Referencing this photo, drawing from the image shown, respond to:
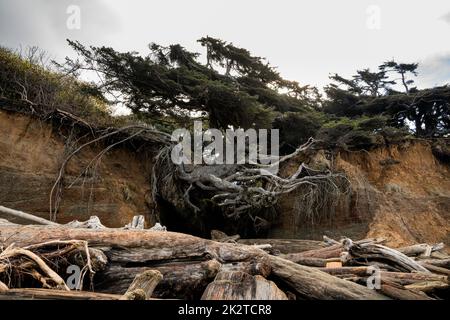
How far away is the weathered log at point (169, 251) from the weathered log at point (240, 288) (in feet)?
1.42

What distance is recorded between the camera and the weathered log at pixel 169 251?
10.5 feet

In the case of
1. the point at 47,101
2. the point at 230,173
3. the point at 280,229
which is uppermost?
the point at 47,101

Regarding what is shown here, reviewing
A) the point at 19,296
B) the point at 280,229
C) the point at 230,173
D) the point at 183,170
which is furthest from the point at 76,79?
the point at 19,296

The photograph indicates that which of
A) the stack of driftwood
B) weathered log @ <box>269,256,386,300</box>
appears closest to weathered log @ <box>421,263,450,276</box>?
the stack of driftwood

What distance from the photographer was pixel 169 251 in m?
3.44

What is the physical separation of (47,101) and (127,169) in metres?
2.70

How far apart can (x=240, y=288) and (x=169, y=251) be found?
1004 mm

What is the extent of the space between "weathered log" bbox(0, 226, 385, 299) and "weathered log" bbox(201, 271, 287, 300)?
0.43m

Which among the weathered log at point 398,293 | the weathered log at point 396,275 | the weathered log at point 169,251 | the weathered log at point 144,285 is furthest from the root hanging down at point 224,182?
the weathered log at point 144,285

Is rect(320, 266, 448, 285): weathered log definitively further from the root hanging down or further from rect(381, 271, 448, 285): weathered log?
the root hanging down

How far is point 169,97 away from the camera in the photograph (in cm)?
958

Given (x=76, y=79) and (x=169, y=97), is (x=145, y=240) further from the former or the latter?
(x=76, y=79)
